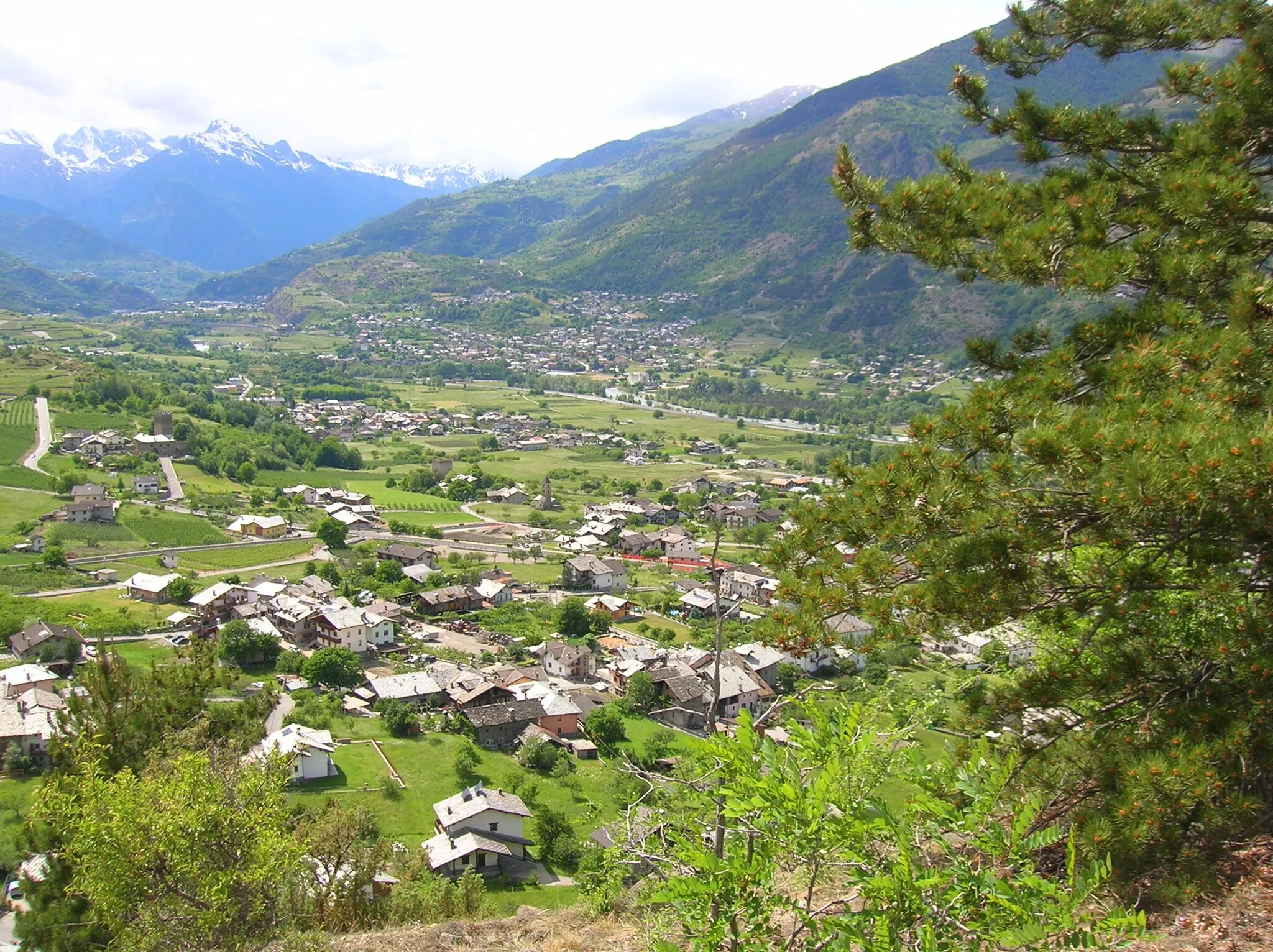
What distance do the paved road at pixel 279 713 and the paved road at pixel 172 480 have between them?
2915 centimetres

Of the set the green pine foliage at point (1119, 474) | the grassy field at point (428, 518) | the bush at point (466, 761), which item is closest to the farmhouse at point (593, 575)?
the grassy field at point (428, 518)

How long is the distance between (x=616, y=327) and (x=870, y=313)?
4296cm

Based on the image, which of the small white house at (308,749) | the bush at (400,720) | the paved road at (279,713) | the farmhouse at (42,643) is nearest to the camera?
the small white house at (308,749)

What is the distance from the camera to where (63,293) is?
180 meters

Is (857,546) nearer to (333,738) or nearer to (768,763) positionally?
(768,763)

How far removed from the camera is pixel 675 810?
4785mm

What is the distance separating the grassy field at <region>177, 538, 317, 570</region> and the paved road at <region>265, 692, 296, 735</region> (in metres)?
16.5

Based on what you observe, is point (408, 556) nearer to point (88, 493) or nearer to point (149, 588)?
point (149, 588)

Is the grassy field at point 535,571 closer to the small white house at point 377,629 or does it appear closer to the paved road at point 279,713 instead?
the small white house at point 377,629

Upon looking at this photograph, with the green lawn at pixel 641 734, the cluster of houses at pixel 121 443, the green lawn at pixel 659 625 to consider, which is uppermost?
the cluster of houses at pixel 121 443

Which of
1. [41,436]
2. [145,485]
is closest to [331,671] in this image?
[145,485]

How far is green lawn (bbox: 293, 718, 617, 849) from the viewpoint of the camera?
18.7 metres

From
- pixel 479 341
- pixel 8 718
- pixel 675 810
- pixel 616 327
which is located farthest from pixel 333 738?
pixel 616 327

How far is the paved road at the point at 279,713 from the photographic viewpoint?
72.1ft
